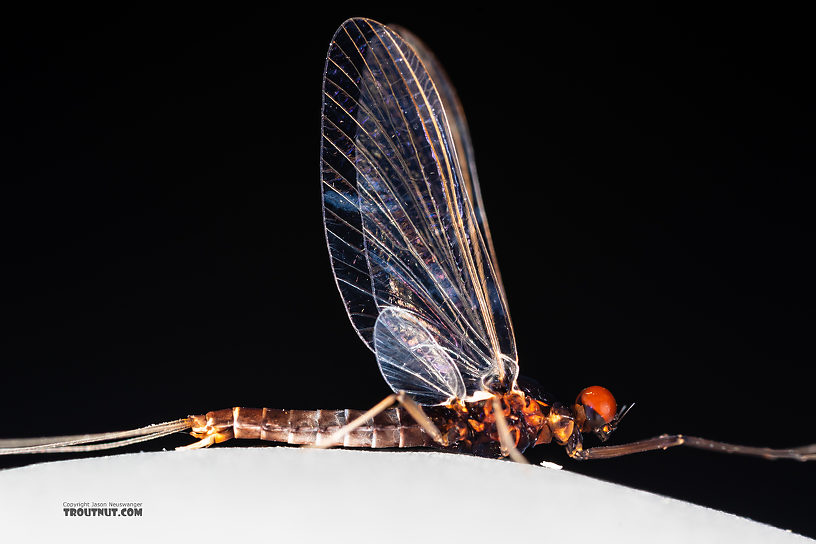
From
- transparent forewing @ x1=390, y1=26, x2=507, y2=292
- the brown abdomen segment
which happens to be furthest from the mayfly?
transparent forewing @ x1=390, y1=26, x2=507, y2=292

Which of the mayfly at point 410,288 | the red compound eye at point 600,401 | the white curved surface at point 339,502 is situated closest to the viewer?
the white curved surface at point 339,502

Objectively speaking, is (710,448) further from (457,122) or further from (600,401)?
(457,122)

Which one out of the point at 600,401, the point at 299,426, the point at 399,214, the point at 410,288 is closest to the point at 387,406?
the point at 299,426

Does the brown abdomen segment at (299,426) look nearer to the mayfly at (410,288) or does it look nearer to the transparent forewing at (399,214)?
the mayfly at (410,288)

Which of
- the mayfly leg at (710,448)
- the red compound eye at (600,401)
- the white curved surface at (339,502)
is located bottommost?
the white curved surface at (339,502)

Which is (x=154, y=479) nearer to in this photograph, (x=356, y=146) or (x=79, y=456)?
(x=79, y=456)

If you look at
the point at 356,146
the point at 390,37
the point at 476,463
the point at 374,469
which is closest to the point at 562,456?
the point at 476,463

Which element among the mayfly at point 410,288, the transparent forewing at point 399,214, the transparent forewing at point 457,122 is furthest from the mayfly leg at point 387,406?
the transparent forewing at point 457,122
